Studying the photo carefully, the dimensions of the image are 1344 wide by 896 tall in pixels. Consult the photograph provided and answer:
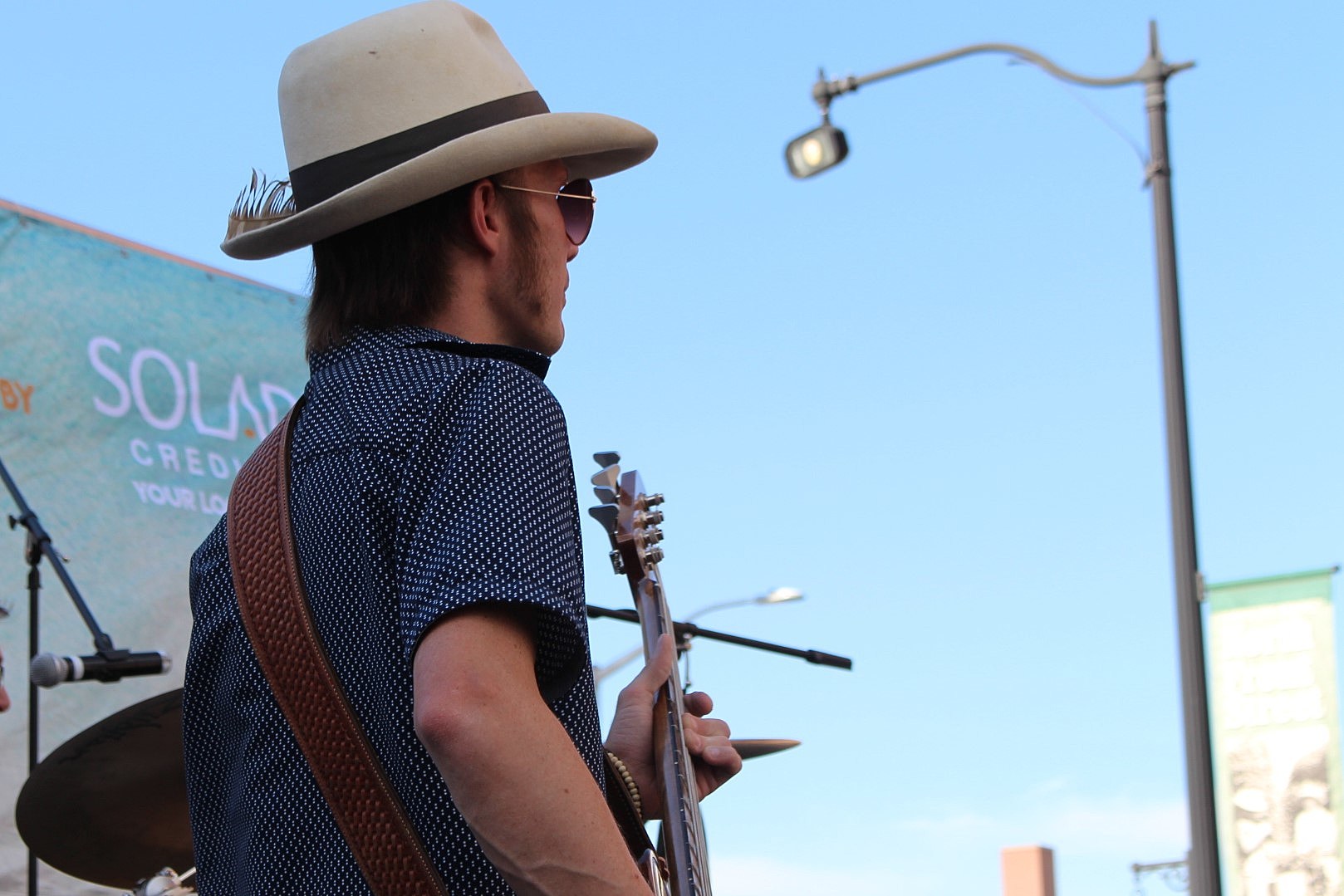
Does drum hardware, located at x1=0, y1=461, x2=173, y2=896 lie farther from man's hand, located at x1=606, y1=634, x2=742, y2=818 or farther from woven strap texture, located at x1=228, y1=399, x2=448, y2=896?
woven strap texture, located at x1=228, y1=399, x2=448, y2=896

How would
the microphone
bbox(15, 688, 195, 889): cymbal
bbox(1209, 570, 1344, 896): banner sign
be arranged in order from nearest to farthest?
1. bbox(15, 688, 195, 889): cymbal
2. the microphone
3. bbox(1209, 570, 1344, 896): banner sign

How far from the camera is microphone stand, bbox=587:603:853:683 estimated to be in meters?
4.09

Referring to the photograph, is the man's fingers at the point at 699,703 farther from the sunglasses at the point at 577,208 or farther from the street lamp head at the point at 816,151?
the street lamp head at the point at 816,151

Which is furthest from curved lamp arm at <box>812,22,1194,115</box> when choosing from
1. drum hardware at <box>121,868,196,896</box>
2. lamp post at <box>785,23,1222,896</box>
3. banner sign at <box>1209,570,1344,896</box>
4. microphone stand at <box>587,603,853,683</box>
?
drum hardware at <box>121,868,196,896</box>

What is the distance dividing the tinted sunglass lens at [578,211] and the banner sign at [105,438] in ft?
13.3

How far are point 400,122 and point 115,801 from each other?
7.74ft

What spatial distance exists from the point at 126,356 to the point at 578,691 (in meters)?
5.64

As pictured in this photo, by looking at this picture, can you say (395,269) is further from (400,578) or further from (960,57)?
(960,57)

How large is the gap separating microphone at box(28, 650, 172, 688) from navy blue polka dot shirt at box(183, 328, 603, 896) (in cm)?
228

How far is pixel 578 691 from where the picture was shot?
5.17 feet

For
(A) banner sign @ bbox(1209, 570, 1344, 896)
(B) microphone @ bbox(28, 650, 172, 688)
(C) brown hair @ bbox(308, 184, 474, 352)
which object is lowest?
(A) banner sign @ bbox(1209, 570, 1344, 896)

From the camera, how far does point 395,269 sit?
5.96ft

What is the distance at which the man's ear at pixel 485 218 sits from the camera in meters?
1.81

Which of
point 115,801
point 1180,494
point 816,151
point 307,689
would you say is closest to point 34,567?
point 115,801
